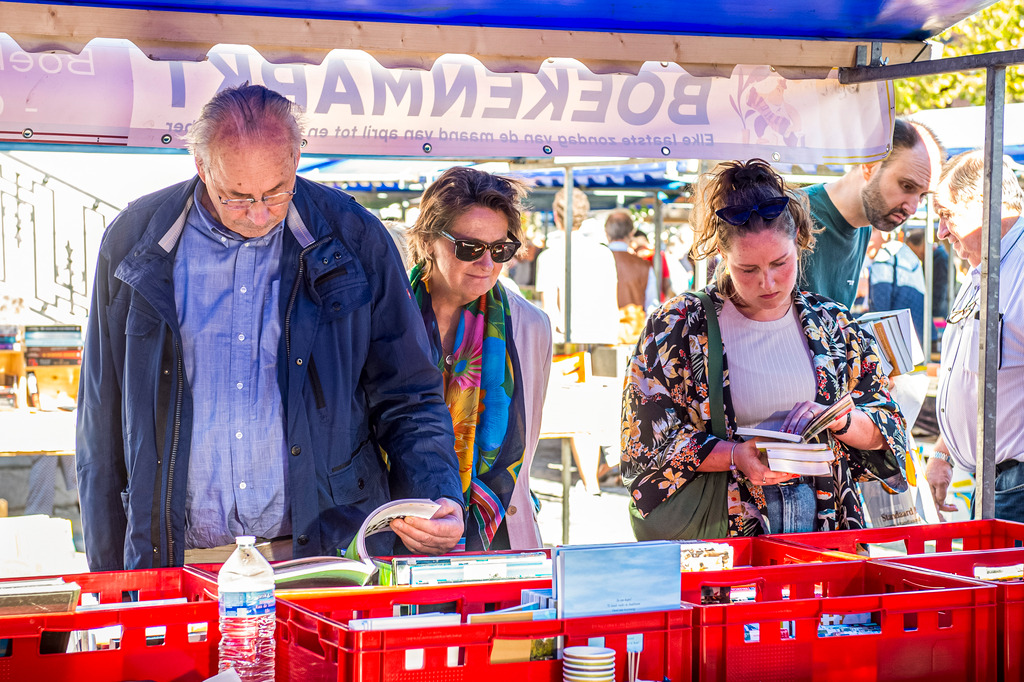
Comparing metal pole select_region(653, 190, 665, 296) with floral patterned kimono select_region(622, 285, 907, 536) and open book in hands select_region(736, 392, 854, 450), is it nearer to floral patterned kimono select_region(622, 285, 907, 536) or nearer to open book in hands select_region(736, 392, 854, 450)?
floral patterned kimono select_region(622, 285, 907, 536)

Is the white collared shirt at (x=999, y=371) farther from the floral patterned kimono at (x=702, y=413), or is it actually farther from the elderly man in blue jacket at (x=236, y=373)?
the elderly man in blue jacket at (x=236, y=373)

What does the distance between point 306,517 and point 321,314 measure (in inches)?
17.6

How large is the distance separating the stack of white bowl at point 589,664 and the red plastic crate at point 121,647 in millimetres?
533

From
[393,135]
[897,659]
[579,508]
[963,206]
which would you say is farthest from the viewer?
[579,508]

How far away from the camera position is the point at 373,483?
246cm

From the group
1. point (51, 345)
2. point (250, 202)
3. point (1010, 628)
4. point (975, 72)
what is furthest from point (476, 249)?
point (975, 72)

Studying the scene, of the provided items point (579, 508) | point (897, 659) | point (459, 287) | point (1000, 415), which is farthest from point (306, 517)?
point (579, 508)

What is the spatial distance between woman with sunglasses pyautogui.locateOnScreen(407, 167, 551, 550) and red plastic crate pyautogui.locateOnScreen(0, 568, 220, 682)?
124cm

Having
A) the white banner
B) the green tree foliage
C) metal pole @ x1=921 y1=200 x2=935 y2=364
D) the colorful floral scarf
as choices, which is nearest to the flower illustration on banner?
the white banner

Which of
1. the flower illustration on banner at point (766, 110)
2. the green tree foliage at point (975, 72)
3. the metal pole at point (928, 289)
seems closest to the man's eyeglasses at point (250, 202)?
the flower illustration on banner at point (766, 110)

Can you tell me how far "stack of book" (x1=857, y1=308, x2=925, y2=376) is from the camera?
11.7 feet

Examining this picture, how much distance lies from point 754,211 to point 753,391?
1.55ft

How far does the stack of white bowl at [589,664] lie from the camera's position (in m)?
1.50

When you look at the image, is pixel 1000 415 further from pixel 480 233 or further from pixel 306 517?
pixel 306 517
